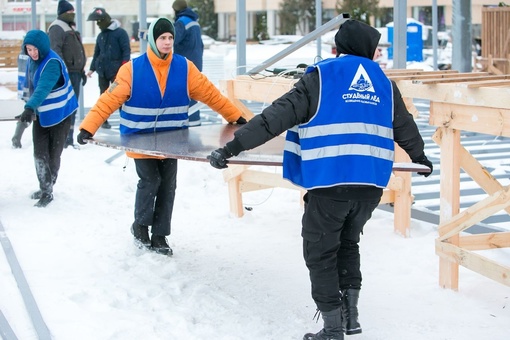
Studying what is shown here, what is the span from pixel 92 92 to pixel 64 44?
8971 mm

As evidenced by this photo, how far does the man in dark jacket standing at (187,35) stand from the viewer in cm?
1077

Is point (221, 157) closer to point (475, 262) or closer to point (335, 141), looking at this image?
point (335, 141)

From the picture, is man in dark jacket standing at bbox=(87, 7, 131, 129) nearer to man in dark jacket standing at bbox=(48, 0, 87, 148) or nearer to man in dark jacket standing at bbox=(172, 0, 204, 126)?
man in dark jacket standing at bbox=(48, 0, 87, 148)

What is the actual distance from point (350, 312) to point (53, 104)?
4.45m

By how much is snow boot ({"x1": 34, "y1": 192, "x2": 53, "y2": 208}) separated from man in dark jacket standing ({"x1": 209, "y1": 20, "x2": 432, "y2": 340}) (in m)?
4.05

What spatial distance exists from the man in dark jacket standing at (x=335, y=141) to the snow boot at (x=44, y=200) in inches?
160

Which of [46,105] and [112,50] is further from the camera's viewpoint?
[112,50]

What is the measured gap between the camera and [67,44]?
11812 millimetres

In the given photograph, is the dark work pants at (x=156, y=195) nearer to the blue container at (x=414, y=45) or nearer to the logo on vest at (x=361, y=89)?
the logo on vest at (x=361, y=89)

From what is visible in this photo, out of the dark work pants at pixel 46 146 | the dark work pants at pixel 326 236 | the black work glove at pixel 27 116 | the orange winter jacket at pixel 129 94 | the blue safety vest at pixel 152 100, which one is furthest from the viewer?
the dark work pants at pixel 46 146

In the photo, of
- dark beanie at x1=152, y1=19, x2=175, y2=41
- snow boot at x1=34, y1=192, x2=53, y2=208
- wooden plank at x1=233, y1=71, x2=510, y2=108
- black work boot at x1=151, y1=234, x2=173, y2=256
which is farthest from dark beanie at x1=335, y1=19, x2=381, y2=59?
snow boot at x1=34, y1=192, x2=53, y2=208

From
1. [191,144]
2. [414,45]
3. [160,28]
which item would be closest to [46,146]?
[160,28]

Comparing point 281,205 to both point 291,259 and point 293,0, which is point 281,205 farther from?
point 293,0

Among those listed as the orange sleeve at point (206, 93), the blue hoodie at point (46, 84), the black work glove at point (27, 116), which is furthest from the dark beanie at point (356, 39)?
the blue hoodie at point (46, 84)
